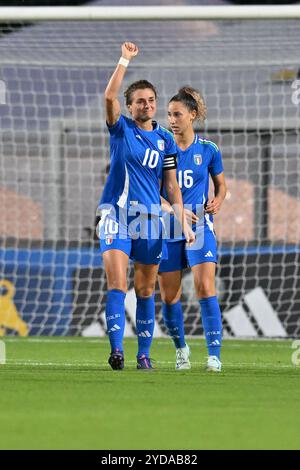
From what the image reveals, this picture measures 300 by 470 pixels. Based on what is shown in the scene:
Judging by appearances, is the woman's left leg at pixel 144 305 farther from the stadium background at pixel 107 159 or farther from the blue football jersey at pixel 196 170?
the stadium background at pixel 107 159

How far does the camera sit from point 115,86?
727cm

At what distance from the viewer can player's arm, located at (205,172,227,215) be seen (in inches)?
312

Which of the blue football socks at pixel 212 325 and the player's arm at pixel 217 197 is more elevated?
the player's arm at pixel 217 197

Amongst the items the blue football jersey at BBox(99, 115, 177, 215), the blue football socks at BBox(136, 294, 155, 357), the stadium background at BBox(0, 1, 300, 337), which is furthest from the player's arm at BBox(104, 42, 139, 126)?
the stadium background at BBox(0, 1, 300, 337)

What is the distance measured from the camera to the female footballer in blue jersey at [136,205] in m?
7.49

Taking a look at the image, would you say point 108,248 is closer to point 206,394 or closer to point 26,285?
point 206,394

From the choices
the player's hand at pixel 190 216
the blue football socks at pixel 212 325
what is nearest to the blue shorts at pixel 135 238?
the player's hand at pixel 190 216

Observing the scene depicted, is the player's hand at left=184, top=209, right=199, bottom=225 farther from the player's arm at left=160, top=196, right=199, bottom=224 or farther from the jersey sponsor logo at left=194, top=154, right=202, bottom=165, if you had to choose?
the jersey sponsor logo at left=194, top=154, right=202, bottom=165

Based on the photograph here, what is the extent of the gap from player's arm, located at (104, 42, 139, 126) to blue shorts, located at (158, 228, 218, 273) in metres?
1.02

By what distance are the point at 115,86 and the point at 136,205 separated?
80 cm

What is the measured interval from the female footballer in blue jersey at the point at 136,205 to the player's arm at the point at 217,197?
266 mm

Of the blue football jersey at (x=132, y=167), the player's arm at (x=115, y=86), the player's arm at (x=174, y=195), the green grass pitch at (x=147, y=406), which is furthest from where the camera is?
the player's arm at (x=174, y=195)

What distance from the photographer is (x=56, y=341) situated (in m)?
11.7
